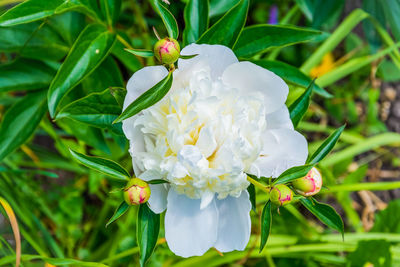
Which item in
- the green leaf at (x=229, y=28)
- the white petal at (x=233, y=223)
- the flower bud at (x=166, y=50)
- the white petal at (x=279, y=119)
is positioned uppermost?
the flower bud at (x=166, y=50)

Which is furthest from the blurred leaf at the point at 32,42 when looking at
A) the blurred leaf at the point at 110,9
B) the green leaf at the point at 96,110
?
the green leaf at the point at 96,110

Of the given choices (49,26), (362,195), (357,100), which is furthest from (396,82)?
(49,26)

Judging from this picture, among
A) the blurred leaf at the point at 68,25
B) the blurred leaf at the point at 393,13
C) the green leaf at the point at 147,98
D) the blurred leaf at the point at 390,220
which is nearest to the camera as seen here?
the green leaf at the point at 147,98

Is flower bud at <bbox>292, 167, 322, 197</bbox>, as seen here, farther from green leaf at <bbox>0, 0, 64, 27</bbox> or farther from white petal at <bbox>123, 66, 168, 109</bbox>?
green leaf at <bbox>0, 0, 64, 27</bbox>

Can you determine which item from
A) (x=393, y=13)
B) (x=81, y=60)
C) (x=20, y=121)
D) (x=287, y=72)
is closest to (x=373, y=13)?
(x=393, y=13)

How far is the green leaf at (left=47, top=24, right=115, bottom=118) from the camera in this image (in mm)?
620

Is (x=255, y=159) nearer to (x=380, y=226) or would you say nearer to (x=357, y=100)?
(x=380, y=226)

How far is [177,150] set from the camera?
0.52 m

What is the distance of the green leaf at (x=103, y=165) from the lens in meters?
0.51

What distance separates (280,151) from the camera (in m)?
0.57

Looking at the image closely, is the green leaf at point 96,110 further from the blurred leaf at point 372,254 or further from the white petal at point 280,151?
the blurred leaf at point 372,254

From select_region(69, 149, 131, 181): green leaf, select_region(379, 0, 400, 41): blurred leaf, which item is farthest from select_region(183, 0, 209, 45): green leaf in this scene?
select_region(379, 0, 400, 41): blurred leaf

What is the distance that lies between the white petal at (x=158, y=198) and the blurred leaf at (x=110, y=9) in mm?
314

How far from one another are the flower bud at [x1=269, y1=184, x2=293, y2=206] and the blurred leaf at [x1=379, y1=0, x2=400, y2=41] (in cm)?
65
